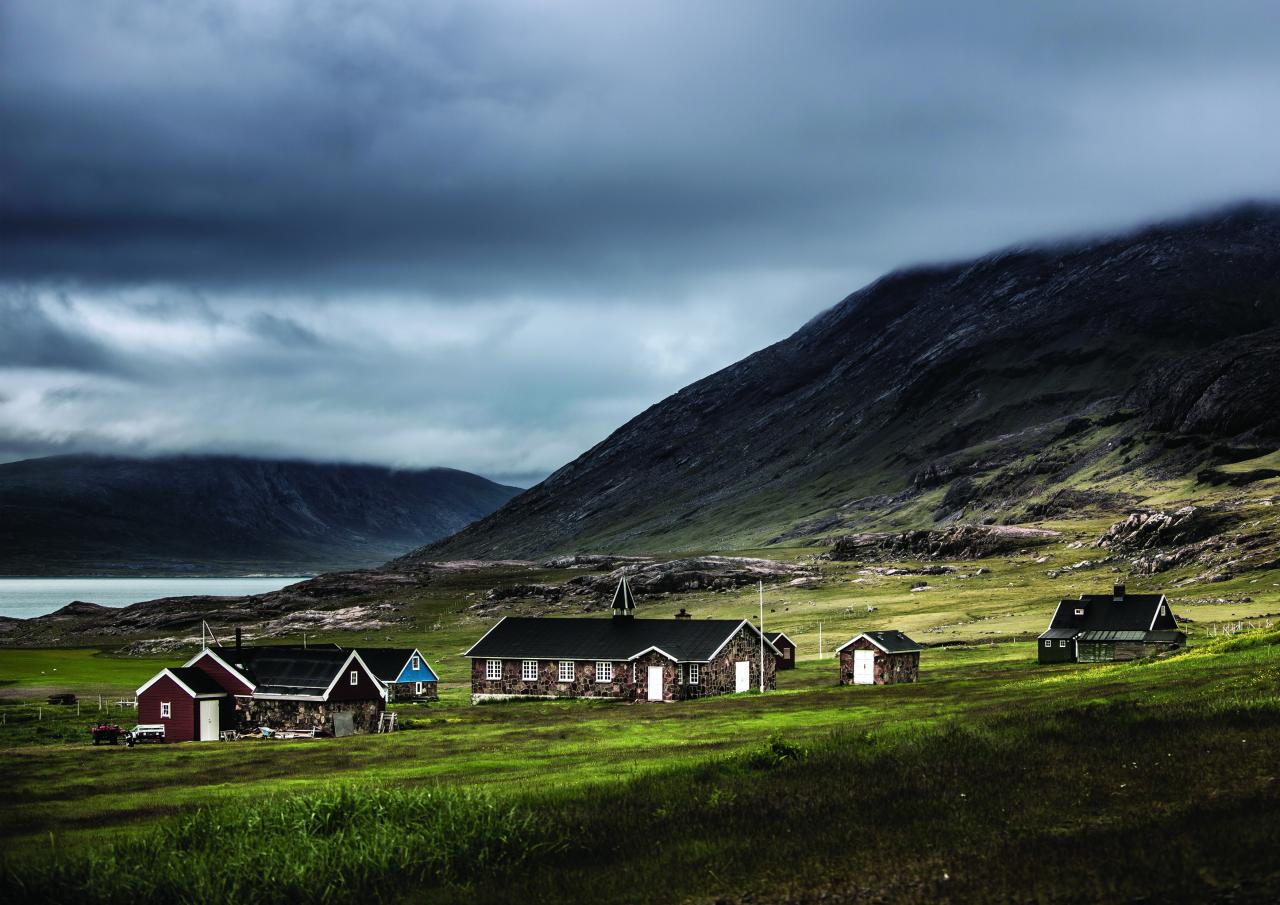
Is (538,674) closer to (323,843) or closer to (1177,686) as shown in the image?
(1177,686)

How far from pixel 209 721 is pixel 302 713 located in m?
5.88

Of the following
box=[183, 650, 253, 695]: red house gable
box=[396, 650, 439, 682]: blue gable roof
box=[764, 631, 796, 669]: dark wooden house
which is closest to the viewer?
box=[183, 650, 253, 695]: red house gable

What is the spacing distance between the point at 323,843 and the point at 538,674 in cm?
7007

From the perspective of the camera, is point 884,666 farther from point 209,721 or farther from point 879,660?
point 209,721

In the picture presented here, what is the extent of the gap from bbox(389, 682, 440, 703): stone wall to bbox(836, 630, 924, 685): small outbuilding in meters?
34.4

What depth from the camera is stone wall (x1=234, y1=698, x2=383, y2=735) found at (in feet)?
232

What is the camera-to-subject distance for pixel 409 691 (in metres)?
97.1

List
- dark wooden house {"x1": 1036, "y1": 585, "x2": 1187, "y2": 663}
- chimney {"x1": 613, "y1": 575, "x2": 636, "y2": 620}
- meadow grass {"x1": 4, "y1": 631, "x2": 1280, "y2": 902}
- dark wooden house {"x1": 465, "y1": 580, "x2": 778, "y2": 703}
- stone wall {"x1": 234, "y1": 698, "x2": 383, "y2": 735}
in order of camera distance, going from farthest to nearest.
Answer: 1. dark wooden house {"x1": 1036, "y1": 585, "x2": 1187, "y2": 663}
2. chimney {"x1": 613, "y1": 575, "x2": 636, "y2": 620}
3. dark wooden house {"x1": 465, "y1": 580, "x2": 778, "y2": 703}
4. stone wall {"x1": 234, "y1": 698, "x2": 383, "y2": 735}
5. meadow grass {"x1": 4, "y1": 631, "x2": 1280, "y2": 902}

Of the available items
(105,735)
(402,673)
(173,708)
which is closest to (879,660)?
(402,673)

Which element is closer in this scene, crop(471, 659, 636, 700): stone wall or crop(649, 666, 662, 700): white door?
crop(649, 666, 662, 700): white door

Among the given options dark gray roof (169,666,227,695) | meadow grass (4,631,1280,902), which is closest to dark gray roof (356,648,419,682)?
dark gray roof (169,666,227,695)

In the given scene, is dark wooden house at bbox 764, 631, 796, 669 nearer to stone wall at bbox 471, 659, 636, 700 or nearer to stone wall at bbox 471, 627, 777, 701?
stone wall at bbox 471, 627, 777, 701

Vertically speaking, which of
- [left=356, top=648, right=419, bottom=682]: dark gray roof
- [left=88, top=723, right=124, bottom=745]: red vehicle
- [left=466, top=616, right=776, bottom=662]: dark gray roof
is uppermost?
[left=466, top=616, right=776, bottom=662]: dark gray roof

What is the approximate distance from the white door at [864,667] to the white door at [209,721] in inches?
1757
